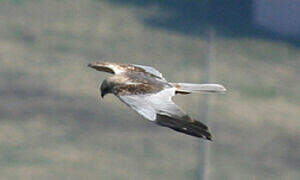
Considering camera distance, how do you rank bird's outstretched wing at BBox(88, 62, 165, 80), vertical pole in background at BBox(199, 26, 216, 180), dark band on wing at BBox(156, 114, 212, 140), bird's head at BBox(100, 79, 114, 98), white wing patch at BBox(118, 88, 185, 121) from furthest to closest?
vertical pole in background at BBox(199, 26, 216, 180) → bird's outstretched wing at BBox(88, 62, 165, 80) → bird's head at BBox(100, 79, 114, 98) → white wing patch at BBox(118, 88, 185, 121) → dark band on wing at BBox(156, 114, 212, 140)

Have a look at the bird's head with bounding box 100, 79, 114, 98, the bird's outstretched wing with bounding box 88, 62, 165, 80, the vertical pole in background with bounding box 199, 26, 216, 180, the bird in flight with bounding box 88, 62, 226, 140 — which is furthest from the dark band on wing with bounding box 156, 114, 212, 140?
the vertical pole in background with bounding box 199, 26, 216, 180

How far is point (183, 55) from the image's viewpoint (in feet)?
19.2

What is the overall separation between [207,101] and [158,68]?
436 millimetres

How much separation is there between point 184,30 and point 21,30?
1152mm

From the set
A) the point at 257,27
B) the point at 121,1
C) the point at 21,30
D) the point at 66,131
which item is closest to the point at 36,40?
the point at 21,30

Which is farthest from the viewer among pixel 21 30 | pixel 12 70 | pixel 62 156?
pixel 21 30

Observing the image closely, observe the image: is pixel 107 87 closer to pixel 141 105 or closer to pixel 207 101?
pixel 141 105

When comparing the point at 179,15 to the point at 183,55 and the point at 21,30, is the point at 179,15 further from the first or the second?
the point at 21,30

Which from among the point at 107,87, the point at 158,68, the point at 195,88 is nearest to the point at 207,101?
the point at 158,68

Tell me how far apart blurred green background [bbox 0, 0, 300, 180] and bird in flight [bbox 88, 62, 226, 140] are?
2.00 m

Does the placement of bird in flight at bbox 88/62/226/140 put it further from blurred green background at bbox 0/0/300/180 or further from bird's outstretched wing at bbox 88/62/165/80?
blurred green background at bbox 0/0/300/180

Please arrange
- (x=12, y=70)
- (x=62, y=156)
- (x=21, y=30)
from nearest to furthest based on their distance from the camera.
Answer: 1. (x=62, y=156)
2. (x=12, y=70)
3. (x=21, y=30)

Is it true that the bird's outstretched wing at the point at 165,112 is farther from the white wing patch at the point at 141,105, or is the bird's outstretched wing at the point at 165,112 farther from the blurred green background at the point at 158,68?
the blurred green background at the point at 158,68

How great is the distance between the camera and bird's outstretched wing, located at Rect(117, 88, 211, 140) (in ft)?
6.39
